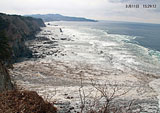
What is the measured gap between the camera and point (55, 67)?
33.8 meters

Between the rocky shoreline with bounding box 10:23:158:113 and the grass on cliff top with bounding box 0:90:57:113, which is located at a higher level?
the grass on cliff top with bounding box 0:90:57:113

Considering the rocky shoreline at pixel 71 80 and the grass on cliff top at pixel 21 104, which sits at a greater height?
the grass on cliff top at pixel 21 104

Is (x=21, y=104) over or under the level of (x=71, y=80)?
over

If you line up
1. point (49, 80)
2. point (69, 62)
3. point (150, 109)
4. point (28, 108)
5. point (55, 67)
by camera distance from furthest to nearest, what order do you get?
1. point (69, 62)
2. point (55, 67)
3. point (49, 80)
4. point (150, 109)
5. point (28, 108)

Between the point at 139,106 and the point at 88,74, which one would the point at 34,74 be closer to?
the point at 88,74

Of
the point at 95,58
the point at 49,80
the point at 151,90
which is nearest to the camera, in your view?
the point at 151,90

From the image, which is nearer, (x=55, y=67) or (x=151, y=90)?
(x=151, y=90)

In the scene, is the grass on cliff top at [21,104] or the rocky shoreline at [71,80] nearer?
the grass on cliff top at [21,104]

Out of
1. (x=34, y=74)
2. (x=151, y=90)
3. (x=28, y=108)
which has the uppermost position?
(x=28, y=108)

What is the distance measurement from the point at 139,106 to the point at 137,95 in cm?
422

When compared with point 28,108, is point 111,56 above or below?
below

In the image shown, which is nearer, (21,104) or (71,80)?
(21,104)

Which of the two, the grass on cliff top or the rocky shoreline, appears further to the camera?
the rocky shoreline

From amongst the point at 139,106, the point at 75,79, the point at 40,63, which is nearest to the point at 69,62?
the point at 40,63
